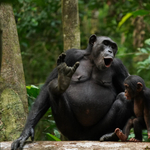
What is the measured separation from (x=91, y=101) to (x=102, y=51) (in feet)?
2.57

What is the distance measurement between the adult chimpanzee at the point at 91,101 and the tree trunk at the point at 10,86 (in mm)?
195

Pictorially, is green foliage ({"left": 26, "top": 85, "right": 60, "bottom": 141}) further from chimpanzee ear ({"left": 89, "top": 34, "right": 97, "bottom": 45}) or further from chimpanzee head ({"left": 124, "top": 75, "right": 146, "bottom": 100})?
chimpanzee head ({"left": 124, "top": 75, "right": 146, "bottom": 100})

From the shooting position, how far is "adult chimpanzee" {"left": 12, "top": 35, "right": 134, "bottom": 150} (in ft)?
12.3

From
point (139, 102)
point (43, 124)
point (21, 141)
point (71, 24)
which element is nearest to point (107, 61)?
point (139, 102)

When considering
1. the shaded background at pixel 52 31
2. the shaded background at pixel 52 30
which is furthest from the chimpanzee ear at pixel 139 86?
the shaded background at pixel 52 30

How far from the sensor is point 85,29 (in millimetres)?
9578

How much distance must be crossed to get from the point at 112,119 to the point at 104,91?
437mm

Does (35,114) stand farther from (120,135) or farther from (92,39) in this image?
(92,39)

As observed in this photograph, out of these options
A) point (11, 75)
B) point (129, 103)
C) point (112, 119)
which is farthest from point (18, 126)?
point (129, 103)

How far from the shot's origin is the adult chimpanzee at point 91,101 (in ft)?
12.3

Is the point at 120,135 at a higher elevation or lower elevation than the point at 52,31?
lower

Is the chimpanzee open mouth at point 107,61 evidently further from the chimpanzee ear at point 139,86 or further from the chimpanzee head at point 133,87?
the chimpanzee ear at point 139,86

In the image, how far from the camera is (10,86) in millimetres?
3818

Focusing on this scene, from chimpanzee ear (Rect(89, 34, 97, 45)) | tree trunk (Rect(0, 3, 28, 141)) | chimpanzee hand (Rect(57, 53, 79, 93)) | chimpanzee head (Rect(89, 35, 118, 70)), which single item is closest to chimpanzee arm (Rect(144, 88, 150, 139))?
chimpanzee head (Rect(89, 35, 118, 70))
